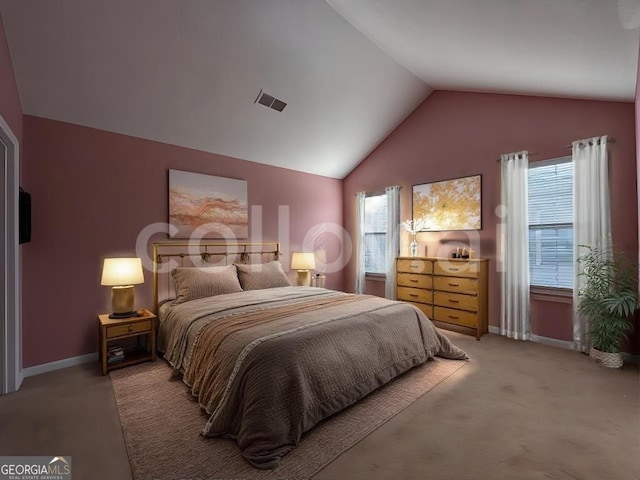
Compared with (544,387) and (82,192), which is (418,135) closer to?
(544,387)

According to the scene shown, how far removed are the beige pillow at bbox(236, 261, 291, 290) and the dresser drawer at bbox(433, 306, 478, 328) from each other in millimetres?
2081

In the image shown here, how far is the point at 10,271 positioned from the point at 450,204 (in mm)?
4857

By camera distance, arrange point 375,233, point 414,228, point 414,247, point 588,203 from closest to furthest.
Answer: point 588,203 < point 414,247 < point 414,228 < point 375,233

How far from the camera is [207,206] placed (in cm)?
403

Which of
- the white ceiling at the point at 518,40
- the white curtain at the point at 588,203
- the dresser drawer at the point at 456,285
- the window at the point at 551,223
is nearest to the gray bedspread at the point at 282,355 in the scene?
the dresser drawer at the point at 456,285

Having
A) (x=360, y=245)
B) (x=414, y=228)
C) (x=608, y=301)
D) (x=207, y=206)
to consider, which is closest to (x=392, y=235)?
(x=414, y=228)

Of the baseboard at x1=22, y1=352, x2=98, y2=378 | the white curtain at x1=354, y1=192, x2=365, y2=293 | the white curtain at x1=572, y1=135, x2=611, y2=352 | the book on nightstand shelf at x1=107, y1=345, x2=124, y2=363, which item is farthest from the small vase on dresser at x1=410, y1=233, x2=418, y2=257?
the baseboard at x1=22, y1=352, x2=98, y2=378

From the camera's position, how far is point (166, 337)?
3057mm

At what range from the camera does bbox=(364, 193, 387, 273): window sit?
5371 millimetres

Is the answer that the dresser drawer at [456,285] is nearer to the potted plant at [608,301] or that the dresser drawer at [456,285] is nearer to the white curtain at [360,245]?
the potted plant at [608,301]

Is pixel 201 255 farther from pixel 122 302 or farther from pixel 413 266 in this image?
pixel 413 266

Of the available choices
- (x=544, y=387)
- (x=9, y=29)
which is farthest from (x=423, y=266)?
(x=9, y=29)

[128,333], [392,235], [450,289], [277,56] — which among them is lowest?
[128,333]

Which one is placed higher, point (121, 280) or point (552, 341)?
point (121, 280)
